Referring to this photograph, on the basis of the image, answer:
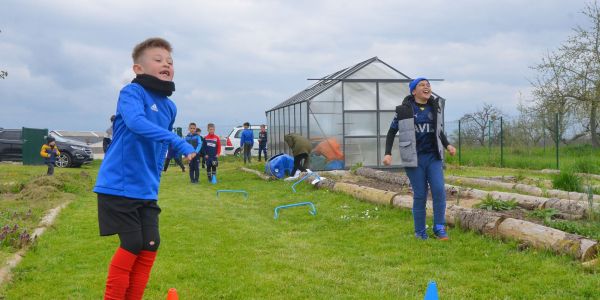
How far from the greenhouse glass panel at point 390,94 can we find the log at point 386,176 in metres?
3.20

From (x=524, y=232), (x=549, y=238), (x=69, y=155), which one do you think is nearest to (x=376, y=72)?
(x=69, y=155)

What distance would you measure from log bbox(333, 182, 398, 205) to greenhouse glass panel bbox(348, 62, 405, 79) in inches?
267

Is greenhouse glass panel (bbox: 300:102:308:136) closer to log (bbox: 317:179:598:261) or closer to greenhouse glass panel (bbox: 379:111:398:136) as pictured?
greenhouse glass panel (bbox: 379:111:398:136)

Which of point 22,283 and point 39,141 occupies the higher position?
point 39,141

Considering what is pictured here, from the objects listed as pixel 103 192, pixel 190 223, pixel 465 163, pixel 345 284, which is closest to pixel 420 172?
pixel 345 284

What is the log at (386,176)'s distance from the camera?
1205 centimetres

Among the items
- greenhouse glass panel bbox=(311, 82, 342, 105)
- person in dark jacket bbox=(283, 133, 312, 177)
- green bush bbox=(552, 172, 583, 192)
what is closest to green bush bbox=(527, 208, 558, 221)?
green bush bbox=(552, 172, 583, 192)

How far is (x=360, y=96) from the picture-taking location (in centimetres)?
1741

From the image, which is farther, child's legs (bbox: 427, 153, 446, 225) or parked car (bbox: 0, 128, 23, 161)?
parked car (bbox: 0, 128, 23, 161)

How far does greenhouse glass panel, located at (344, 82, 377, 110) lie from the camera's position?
1728 cm

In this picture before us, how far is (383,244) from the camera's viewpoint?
6.41 m

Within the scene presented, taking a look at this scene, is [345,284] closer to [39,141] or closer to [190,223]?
[190,223]

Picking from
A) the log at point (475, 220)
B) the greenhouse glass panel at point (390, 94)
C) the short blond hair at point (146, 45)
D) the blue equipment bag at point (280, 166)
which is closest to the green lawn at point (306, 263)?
the log at point (475, 220)

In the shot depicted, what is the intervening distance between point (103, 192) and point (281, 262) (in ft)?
8.28
